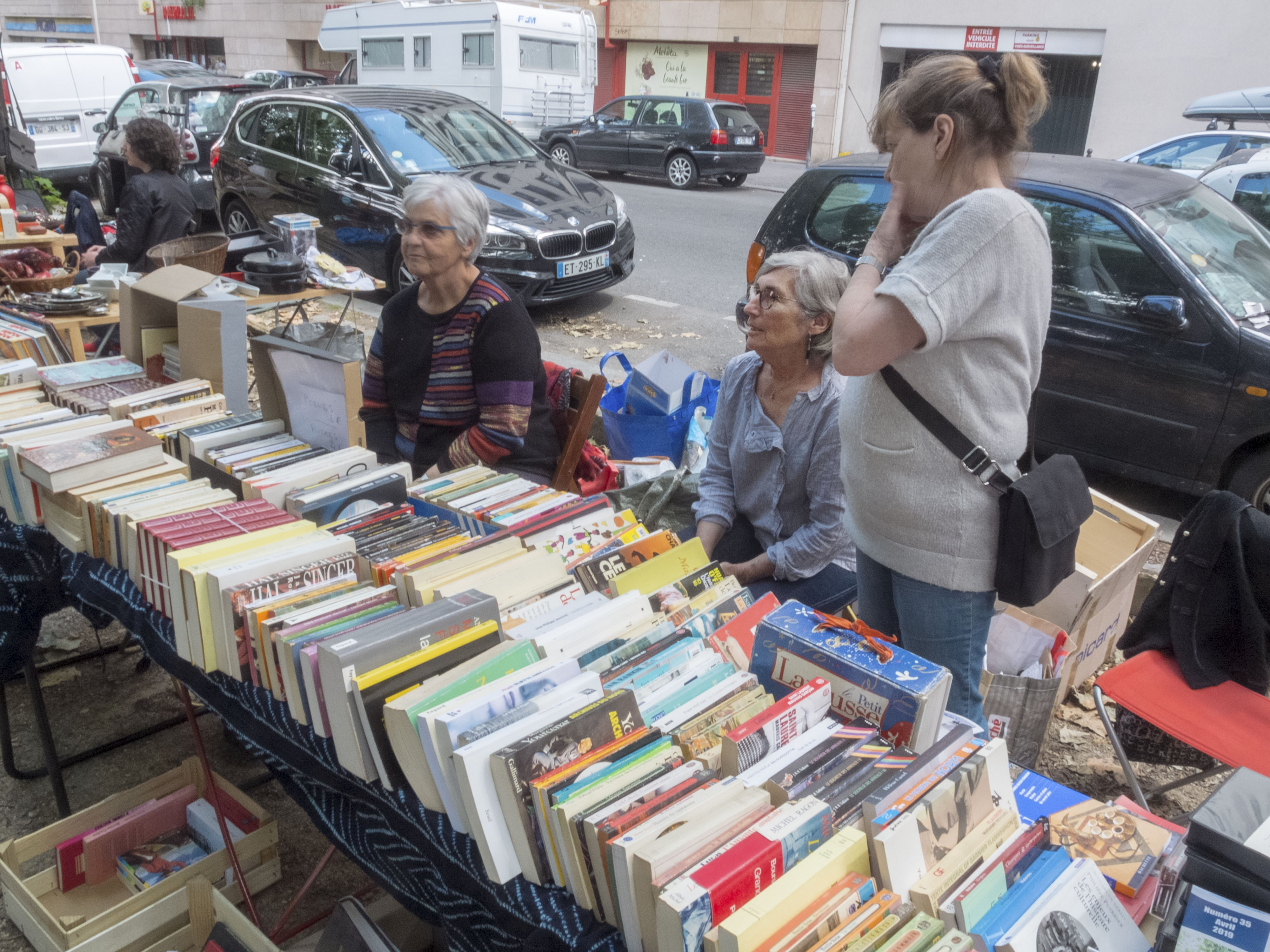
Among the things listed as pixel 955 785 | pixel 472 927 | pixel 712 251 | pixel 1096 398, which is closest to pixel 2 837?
pixel 472 927

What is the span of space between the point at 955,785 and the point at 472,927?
77 cm

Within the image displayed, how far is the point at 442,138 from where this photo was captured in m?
7.93

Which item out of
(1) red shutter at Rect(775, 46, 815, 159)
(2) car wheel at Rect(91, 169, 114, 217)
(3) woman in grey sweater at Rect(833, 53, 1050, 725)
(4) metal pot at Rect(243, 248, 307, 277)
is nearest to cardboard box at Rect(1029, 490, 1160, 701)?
(3) woman in grey sweater at Rect(833, 53, 1050, 725)

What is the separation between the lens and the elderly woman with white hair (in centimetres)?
308

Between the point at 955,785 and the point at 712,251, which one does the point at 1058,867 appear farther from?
the point at 712,251

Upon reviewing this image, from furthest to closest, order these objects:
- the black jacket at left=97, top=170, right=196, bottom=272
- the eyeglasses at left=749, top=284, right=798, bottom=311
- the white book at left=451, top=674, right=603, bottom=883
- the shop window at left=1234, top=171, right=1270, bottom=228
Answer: the shop window at left=1234, top=171, right=1270, bottom=228, the black jacket at left=97, top=170, right=196, bottom=272, the eyeglasses at left=749, top=284, right=798, bottom=311, the white book at left=451, top=674, right=603, bottom=883

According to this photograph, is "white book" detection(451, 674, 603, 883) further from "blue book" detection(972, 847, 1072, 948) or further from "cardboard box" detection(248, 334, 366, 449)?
"cardboard box" detection(248, 334, 366, 449)

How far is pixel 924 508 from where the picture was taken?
6.03ft

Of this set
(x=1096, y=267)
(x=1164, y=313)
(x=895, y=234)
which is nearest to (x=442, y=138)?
(x=1096, y=267)

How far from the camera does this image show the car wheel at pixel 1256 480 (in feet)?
13.7

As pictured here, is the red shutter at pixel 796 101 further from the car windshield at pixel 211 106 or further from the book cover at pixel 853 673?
the book cover at pixel 853 673

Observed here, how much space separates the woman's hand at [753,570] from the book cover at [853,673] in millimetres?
1081

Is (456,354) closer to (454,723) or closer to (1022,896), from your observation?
(454,723)

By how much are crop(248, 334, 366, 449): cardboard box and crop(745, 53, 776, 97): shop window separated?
22.6m
